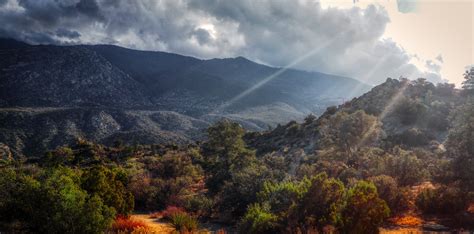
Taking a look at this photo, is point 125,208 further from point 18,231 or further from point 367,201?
point 367,201

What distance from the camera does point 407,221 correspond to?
14898 millimetres

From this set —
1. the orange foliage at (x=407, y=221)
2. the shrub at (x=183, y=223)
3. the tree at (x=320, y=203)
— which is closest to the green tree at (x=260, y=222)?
the tree at (x=320, y=203)

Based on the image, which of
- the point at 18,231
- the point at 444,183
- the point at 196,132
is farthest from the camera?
the point at 196,132

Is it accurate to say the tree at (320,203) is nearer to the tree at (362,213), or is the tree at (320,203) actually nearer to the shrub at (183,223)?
the tree at (362,213)

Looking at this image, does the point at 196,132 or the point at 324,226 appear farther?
the point at 196,132

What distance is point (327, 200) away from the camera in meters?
13.6

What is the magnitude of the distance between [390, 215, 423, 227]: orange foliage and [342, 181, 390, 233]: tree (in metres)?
2.76

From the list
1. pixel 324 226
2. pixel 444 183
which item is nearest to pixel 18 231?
pixel 324 226

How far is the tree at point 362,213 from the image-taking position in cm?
1175

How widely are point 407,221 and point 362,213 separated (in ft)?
14.5

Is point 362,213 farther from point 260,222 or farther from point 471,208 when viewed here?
point 471,208

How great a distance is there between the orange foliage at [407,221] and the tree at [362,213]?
2.76 meters

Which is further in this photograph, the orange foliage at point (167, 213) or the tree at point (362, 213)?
the orange foliage at point (167, 213)

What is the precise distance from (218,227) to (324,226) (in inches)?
262
